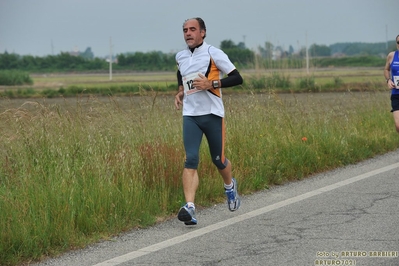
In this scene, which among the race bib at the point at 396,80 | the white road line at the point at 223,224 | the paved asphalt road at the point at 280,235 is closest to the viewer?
the paved asphalt road at the point at 280,235

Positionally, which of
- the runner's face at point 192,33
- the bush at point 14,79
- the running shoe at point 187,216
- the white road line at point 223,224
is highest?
the runner's face at point 192,33

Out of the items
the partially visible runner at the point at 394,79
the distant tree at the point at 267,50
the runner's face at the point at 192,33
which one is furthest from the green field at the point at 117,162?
the distant tree at the point at 267,50

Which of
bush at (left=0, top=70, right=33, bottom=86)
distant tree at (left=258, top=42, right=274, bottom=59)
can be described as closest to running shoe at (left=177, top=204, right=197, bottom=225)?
distant tree at (left=258, top=42, right=274, bottom=59)

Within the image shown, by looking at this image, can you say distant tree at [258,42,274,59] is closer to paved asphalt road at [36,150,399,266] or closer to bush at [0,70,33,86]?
paved asphalt road at [36,150,399,266]

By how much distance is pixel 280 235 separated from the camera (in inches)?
279

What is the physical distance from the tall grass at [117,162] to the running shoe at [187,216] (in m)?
0.42

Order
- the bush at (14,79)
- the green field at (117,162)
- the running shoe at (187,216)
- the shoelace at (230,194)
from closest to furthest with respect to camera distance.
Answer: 1. the green field at (117,162)
2. the running shoe at (187,216)
3. the shoelace at (230,194)
4. the bush at (14,79)

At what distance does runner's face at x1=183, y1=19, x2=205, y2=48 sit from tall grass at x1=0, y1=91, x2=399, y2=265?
1.58m

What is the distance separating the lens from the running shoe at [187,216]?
746cm

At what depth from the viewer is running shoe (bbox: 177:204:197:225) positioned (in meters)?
7.46

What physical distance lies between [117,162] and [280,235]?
2271mm

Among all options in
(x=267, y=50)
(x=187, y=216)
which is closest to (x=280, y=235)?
(x=187, y=216)

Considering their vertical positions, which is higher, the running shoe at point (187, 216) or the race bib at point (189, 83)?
the race bib at point (189, 83)

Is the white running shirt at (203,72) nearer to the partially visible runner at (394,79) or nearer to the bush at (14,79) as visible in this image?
the partially visible runner at (394,79)
